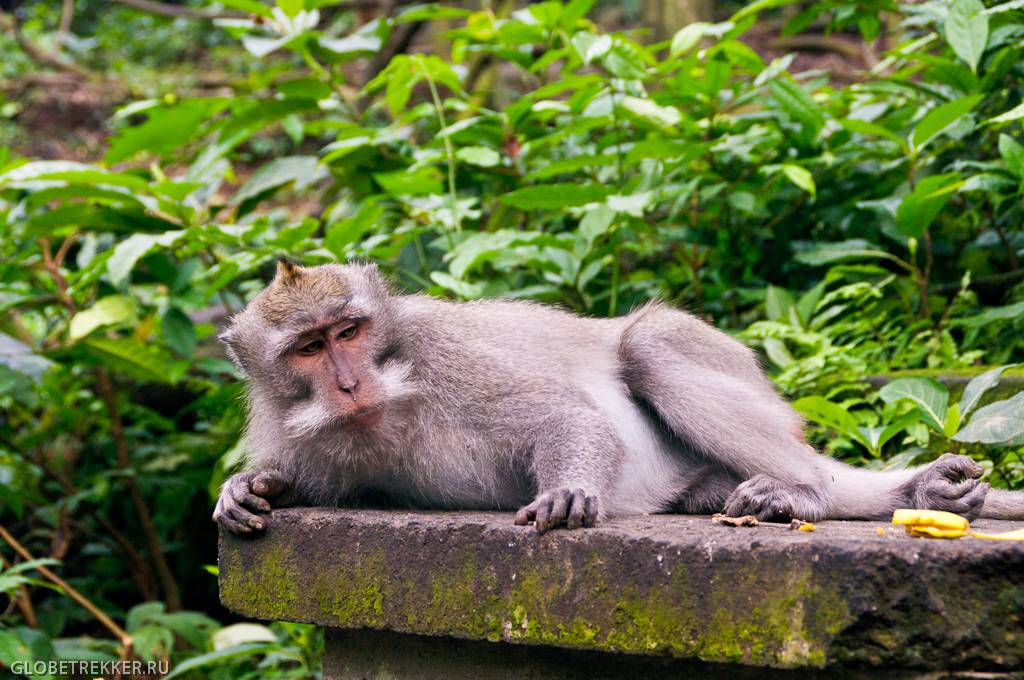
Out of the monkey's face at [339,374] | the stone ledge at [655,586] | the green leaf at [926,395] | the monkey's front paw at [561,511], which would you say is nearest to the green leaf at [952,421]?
the green leaf at [926,395]

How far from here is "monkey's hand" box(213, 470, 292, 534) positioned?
371 cm

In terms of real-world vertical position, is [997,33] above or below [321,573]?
above

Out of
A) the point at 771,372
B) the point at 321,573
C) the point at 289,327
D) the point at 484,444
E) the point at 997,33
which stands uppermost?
the point at 997,33

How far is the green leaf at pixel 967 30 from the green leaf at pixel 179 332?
4.36 metres

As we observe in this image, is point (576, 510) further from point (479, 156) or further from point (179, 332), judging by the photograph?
point (179, 332)

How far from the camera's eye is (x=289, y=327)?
3.63 metres

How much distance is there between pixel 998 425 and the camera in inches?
145

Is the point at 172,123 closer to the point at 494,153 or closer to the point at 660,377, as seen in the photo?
the point at 494,153

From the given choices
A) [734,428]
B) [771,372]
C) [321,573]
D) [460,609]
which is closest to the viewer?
[460,609]

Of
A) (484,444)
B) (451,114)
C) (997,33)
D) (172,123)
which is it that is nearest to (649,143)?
(997,33)

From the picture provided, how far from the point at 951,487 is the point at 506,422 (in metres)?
1.52

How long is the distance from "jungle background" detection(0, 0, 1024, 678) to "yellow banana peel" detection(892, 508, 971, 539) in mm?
1116

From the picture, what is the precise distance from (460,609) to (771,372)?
2.93 metres

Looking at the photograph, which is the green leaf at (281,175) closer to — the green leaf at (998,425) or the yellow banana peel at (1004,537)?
the green leaf at (998,425)
